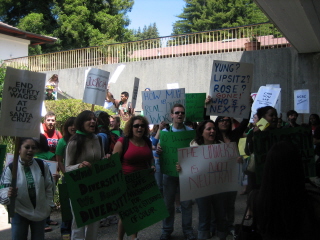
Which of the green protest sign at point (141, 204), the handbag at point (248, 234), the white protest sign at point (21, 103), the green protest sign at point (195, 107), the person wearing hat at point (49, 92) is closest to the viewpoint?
the handbag at point (248, 234)

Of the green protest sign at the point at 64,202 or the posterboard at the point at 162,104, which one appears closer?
the green protest sign at the point at 64,202

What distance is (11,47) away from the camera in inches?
1046

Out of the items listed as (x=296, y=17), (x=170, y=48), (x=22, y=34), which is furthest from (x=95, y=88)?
(x=22, y=34)

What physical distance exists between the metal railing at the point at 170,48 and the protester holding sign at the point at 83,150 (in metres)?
11.8

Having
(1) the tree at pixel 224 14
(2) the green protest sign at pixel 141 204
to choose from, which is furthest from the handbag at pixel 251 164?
(1) the tree at pixel 224 14

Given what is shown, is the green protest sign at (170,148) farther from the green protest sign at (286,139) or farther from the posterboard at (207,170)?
the green protest sign at (286,139)

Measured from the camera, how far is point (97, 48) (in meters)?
20.2

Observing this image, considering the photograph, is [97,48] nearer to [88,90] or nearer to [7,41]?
[7,41]

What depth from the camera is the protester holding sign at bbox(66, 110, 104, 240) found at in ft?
15.2

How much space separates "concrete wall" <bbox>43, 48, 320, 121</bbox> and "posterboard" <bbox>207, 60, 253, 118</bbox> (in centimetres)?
799

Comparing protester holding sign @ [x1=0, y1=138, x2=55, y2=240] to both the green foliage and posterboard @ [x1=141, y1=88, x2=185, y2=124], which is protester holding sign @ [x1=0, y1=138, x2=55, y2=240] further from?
the green foliage

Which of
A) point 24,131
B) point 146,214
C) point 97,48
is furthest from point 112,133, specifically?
point 97,48

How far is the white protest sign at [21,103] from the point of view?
159 inches

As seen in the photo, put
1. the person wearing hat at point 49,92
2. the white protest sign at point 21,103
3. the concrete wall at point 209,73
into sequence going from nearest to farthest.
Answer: the white protest sign at point 21,103 < the concrete wall at point 209,73 < the person wearing hat at point 49,92
